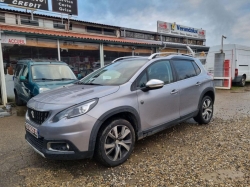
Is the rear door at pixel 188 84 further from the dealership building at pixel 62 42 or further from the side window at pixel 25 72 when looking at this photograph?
the dealership building at pixel 62 42

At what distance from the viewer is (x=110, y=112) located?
9.47 ft

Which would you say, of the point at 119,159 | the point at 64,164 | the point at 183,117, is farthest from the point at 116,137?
the point at 183,117

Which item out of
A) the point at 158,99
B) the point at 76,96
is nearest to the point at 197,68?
the point at 158,99

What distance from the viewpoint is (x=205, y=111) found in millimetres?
4941

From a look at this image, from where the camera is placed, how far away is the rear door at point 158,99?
337 cm

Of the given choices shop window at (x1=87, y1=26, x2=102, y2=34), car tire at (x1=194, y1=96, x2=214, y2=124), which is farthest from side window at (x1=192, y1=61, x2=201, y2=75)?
shop window at (x1=87, y1=26, x2=102, y2=34)

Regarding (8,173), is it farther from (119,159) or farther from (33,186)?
(119,159)

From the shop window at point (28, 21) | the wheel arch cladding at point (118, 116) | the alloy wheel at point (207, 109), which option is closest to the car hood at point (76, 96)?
the wheel arch cladding at point (118, 116)

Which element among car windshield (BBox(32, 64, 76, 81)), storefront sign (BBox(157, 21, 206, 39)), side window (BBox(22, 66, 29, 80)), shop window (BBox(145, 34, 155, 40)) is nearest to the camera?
car windshield (BBox(32, 64, 76, 81))

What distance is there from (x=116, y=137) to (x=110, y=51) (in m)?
9.47

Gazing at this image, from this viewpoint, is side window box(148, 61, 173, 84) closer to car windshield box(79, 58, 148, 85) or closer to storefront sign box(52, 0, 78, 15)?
car windshield box(79, 58, 148, 85)

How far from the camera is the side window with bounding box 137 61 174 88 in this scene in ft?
11.4

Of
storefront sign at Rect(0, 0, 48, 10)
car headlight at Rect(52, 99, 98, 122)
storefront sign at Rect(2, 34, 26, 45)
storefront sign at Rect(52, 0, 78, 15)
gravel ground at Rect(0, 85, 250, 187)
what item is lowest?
gravel ground at Rect(0, 85, 250, 187)

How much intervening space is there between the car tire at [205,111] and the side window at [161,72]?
131cm
